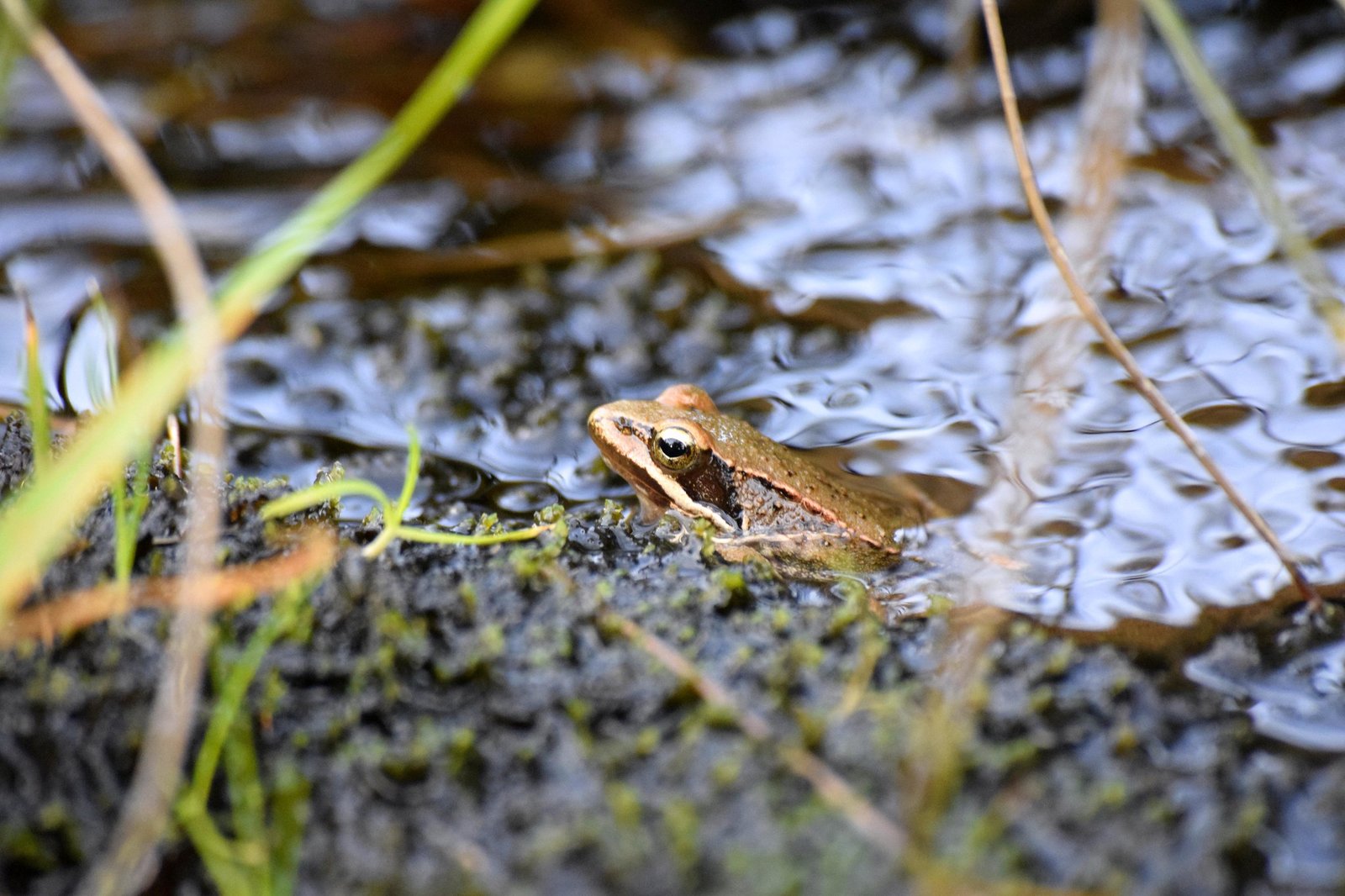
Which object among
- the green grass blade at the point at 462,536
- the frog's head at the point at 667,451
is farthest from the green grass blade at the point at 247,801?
the frog's head at the point at 667,451

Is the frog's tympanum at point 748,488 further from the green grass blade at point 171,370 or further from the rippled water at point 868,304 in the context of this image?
the green grass blade at point 171,370

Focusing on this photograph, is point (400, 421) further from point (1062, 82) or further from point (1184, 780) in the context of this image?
point (1062, 82)

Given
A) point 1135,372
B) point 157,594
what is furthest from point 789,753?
point 157,594

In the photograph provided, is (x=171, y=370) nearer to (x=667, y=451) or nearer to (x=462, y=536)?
(x=462, y=536)

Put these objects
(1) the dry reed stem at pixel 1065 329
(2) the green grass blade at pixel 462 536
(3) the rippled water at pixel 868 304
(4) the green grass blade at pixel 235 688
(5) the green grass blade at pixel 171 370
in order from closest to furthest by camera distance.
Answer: (5) the green grass blade at pixel 171 370 < (4) the green grass blade at pixel 235 688 < (1) the dry reed stem at pixel 1065 329 < (2) the green grass blade at pixel 462 536 < (3) the rippled water at pixel 868 304

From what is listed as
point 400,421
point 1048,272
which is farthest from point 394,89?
point 1048,272

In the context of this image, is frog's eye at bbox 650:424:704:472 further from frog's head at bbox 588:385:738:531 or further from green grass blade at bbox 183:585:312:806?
green grass blade at bbox 183:585:312:806
